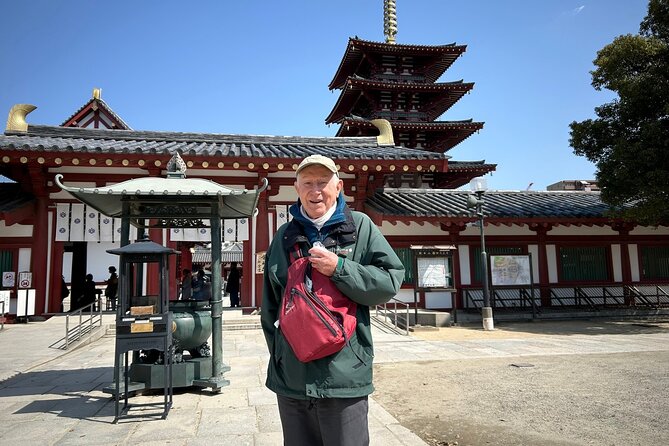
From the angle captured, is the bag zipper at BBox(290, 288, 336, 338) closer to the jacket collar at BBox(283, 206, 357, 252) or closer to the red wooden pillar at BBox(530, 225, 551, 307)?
the jacket collar at BBox(283, 206, 357, 252)

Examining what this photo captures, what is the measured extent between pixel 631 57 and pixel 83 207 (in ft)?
47.5

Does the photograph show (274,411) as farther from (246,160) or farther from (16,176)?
(16,176)

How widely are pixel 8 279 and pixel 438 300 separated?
1191cm

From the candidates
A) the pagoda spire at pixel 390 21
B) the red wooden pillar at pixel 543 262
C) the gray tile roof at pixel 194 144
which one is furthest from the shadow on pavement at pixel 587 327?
the pagoda spire at pixel 390 21

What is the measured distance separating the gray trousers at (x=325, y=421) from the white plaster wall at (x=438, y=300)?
37.1 ft

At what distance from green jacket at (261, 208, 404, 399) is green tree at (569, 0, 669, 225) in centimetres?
1019

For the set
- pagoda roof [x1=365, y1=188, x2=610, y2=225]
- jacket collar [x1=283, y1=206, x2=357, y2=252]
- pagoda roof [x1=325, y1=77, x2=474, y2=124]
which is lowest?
jacket collar [x1=283, y1=206, x2=357, y2=252]

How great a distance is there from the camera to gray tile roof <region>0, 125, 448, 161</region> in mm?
10180

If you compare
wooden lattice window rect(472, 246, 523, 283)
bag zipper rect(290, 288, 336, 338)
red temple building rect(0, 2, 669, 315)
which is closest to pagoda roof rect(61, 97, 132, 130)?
red temple building rect(0, 2, 669, 315)

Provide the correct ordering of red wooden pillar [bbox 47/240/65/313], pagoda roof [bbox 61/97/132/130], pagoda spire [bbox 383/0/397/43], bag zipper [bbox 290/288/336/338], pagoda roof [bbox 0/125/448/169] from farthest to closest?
pagoda spire [bbox 383/0/397/43] → pagoda roof [bbox 61/97/132/130] → red wooden pillar [bbox 47/240/65/313] → pagoda roof [bbox 0/125/448/169] → bag zipper [bbox 290/288/336/338]

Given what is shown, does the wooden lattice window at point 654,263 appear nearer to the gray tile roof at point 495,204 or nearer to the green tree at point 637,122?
the gray tile roof at point 495,204

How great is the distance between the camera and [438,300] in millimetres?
12891

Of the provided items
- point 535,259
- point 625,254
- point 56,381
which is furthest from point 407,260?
point 56,381

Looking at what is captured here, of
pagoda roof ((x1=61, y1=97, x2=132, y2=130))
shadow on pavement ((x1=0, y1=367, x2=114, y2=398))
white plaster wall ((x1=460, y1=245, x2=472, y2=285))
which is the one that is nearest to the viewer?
shadow on pavement ((x1=0, y1=367, x2=114, y2=398))
